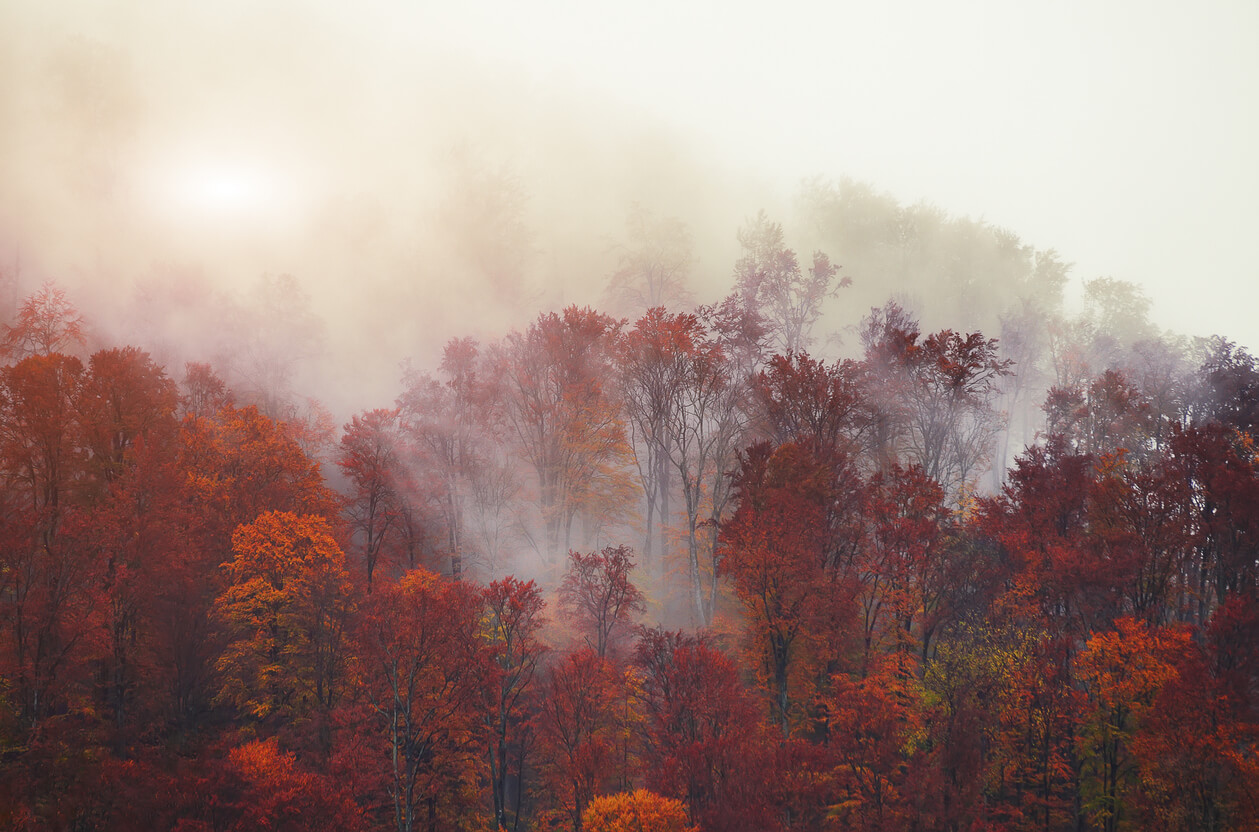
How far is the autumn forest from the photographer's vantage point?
19922 millimetres

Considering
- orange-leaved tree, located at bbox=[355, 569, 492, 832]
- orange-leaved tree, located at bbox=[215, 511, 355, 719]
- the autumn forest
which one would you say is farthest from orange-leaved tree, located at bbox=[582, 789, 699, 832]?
orange-leaved tree, located at bbox=[215, 511, 355, 719]

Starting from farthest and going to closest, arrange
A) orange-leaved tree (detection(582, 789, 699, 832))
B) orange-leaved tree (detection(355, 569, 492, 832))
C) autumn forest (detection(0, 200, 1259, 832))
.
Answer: orange-leaved tree (detection(355, 569, 492, 832))
autumn forest (detection(0, 200, 1259, 832))
orange-leaved tree (detection(582, 789, 699, 832))

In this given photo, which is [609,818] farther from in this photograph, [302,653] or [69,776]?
[69,776]

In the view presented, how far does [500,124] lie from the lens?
75000 millimetres

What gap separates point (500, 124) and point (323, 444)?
50.3 meters

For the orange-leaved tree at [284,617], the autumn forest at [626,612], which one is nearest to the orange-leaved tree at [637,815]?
the autumn forest at [626,612]

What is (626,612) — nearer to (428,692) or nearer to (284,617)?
(428,692)

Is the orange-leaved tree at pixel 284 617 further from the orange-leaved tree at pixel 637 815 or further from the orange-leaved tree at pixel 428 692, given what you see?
the orange-leaved tree at pixel 637 815

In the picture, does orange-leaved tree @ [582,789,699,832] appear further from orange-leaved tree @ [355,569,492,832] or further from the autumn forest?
orange-leaved tree @ [355,569,492,832]

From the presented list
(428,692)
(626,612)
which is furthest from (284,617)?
(626,612)

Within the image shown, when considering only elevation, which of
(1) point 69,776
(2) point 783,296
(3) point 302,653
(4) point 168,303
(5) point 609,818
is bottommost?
(5) point 609,818

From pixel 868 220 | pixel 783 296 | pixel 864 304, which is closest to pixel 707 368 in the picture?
pixel 783 296

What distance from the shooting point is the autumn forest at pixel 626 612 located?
19.9m

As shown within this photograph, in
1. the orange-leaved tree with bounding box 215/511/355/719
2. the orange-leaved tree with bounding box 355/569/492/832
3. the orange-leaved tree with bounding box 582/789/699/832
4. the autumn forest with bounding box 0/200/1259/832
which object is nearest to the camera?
the orange-leaved tree with bounding box 582/789/699/832
